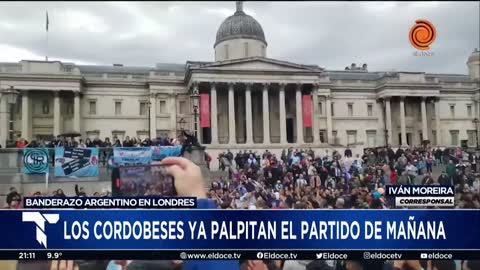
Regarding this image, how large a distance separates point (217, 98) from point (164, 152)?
31.1ft

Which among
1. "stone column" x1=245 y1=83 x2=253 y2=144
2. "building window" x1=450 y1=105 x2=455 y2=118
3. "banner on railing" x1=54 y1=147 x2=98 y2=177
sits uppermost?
"stone column" x1=245 y1=83 x2=253 y2=144

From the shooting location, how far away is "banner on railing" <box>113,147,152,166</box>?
8.55 m

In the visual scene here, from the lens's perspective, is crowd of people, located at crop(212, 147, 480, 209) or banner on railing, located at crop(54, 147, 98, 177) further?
banner on railing, located at crop(54, 147, 98, 177)

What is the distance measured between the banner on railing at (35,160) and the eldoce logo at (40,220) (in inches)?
68.7

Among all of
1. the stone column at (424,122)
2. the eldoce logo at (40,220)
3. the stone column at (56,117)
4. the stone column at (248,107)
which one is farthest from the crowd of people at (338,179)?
the stone column at (248,107)

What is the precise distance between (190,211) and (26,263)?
286cm

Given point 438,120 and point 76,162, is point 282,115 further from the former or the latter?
point 76,162

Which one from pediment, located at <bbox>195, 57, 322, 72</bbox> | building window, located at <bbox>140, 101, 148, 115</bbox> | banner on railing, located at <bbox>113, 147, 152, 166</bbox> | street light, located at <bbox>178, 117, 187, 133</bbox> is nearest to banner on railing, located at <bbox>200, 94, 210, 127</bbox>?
street light, located at <bbox>178, 117, 187, 133</bbox>

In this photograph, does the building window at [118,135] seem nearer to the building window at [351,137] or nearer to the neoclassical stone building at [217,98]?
the neoclassical stone building at [217,98]

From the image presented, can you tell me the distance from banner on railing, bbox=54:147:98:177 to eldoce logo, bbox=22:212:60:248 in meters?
1.74

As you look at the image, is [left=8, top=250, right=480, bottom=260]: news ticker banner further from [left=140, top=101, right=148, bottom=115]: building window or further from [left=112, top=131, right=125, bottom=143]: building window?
[left=140, top=101, right=148, bottom=115]: building window

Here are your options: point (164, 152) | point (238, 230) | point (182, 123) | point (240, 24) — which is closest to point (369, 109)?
point (240, 24)

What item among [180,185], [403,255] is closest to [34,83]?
[180,185]

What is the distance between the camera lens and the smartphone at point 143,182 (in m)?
7.60
